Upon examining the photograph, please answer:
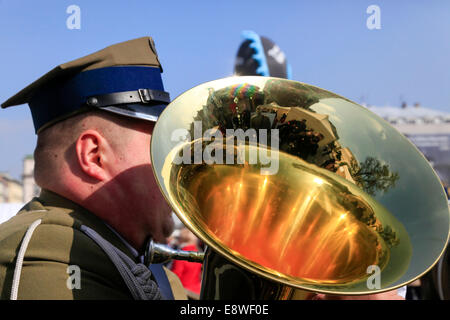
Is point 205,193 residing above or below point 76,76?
below

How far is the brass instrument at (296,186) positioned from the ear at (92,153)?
319 millimetres

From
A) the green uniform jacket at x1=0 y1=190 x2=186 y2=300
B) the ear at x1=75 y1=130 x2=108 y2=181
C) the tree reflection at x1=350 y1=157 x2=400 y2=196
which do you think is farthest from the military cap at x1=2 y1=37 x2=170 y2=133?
the tree reflection at x1=350 y1=157 x2=400 y2=196

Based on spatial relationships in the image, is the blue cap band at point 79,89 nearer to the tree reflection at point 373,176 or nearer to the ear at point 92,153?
the ear at point 92,153

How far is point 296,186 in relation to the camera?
2.05 metres

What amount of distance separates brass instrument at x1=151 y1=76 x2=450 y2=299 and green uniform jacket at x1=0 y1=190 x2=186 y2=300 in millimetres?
325

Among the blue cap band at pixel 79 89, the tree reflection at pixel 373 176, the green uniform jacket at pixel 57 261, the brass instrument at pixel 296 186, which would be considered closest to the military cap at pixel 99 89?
the blue cap band at pixel 79 89

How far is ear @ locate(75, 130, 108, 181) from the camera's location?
1.79 metres

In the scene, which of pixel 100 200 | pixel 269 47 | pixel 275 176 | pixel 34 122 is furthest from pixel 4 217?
pixel 269 47

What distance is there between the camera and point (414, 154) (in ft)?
6.08

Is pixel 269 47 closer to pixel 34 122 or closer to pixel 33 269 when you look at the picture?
pixel 34 122

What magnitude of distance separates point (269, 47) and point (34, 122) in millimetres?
4914

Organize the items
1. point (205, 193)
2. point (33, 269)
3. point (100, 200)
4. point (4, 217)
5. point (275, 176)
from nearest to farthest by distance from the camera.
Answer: point (33, 269) < point (100, 200) < point (205, 193) < point (275, 176) < point (4, 217)

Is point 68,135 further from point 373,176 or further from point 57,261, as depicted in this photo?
point 373,176

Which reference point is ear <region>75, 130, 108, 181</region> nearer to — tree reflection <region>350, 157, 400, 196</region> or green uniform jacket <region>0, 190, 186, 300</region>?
green uniform jacket <region>0, 190, 186, 300</region>
